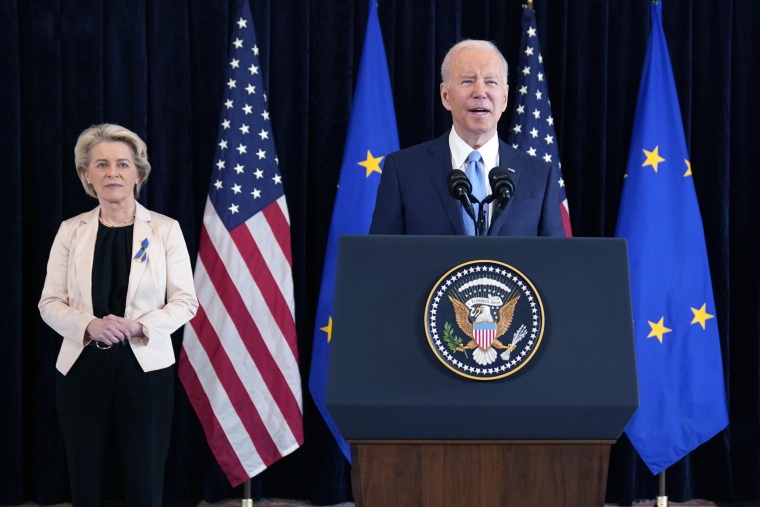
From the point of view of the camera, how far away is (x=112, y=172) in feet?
10.2

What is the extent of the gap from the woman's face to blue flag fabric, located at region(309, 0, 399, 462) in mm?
1000

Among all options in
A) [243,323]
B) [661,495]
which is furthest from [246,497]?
[661,495]

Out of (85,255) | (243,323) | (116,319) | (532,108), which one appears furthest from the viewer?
(532,108)

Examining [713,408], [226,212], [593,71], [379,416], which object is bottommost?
[713,408]

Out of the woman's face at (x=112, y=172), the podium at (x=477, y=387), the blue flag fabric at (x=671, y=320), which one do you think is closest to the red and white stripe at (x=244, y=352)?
the woman's face at (x=112, y=172)

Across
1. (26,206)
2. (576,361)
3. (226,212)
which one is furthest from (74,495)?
(576,361)

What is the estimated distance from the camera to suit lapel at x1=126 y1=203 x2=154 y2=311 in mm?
3055

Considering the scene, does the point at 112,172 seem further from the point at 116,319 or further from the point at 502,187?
the point at 502,187

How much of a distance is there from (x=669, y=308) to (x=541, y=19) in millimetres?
1499

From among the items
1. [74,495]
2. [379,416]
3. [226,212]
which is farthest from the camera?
[226,212]

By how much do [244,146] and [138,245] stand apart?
93cm

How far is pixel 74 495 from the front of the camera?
3.00 metres

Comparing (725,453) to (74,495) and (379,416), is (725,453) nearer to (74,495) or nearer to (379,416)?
(74,495)

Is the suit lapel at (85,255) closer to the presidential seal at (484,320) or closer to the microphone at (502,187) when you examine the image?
the microphone at (502,187)
